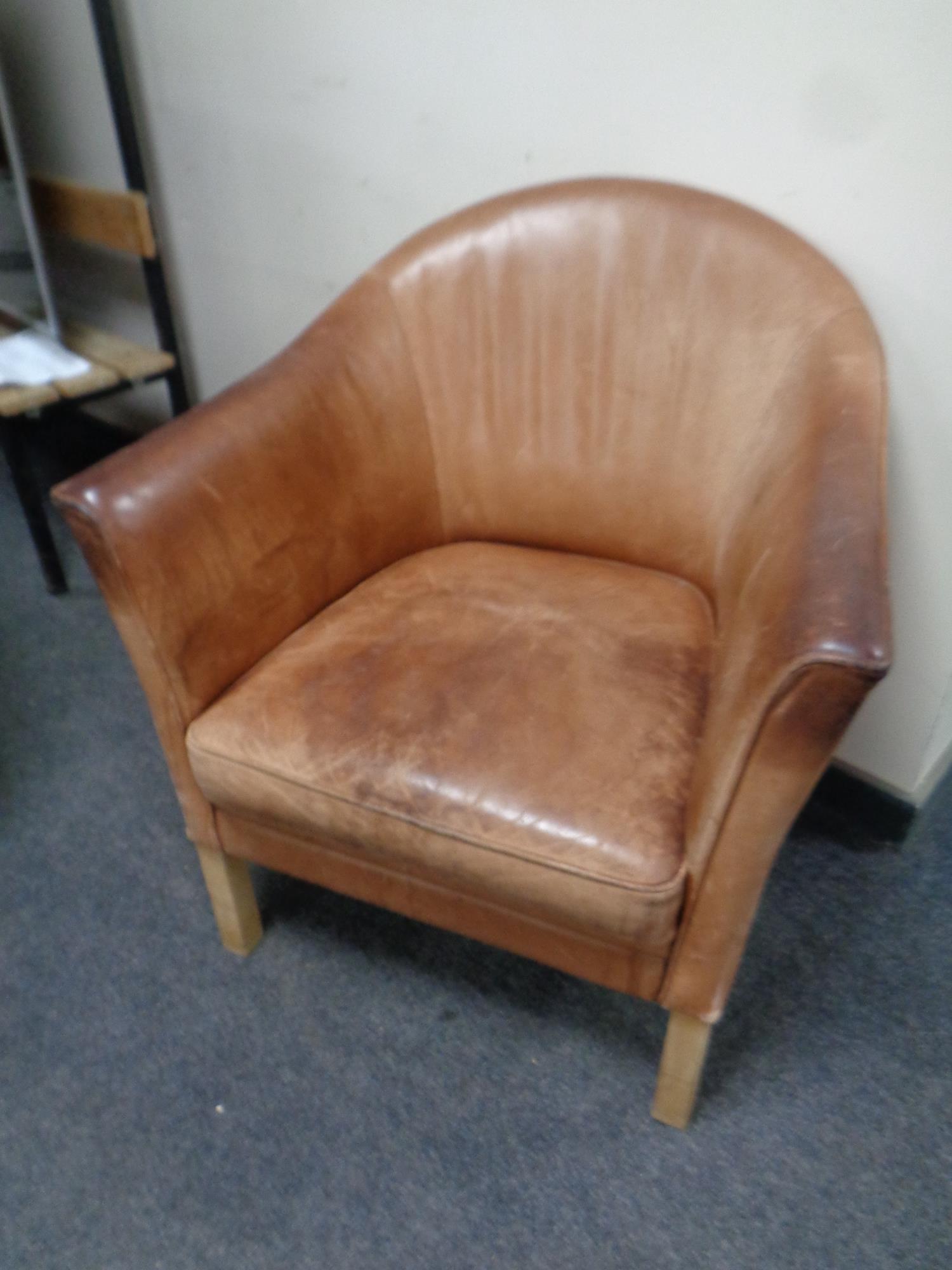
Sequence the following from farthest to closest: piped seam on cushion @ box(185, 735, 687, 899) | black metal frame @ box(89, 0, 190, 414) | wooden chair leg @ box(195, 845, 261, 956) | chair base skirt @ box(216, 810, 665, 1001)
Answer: black metal frame @ box(89, 0, 190, 414)
wooden chair leg @ box(195, 845, 261, 956)
chair base skirt @ box(216, 810, 665, 1001)
piped seam on cushion @ box(185, 735, 687, 899)

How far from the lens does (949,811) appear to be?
134cm

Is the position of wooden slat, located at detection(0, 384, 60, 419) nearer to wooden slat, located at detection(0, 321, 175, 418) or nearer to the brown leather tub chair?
wooden slat, located at detection(0, 321, 175, 418)

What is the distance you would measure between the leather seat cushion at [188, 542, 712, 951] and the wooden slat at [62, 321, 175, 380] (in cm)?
92

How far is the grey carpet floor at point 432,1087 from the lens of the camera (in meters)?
0.90

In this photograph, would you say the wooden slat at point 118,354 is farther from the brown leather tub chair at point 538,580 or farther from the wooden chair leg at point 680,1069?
the wooden chair leg at point 680,1069

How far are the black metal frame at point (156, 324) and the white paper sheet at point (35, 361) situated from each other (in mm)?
53

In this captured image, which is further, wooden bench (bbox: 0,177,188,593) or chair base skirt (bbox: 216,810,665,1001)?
wooden bench (bbox: 0,177,188,593)

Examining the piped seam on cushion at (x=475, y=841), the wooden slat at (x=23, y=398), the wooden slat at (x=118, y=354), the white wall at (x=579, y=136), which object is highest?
the white wall at (x=579, y=136)

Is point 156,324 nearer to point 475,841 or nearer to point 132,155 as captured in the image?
point 132,155

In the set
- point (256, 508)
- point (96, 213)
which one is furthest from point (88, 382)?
point (256, 508)

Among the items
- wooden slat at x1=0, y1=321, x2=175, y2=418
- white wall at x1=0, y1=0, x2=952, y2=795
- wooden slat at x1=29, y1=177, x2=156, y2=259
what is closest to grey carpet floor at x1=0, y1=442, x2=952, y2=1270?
white wall at x1=0, y1=0, x2=952, y2=795

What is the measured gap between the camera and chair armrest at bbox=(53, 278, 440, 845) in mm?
858

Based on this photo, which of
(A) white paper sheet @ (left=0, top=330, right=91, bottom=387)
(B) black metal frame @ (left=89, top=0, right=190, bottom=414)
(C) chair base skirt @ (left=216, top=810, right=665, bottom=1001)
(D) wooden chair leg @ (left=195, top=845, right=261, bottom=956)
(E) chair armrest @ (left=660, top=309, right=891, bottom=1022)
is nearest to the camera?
(E) chair armrest @ (left=660, top=309, right=891, bottom=1022)

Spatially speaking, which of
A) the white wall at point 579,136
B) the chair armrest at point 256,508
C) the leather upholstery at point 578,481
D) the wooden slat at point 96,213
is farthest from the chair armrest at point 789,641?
the wooden slat at point 96,213
